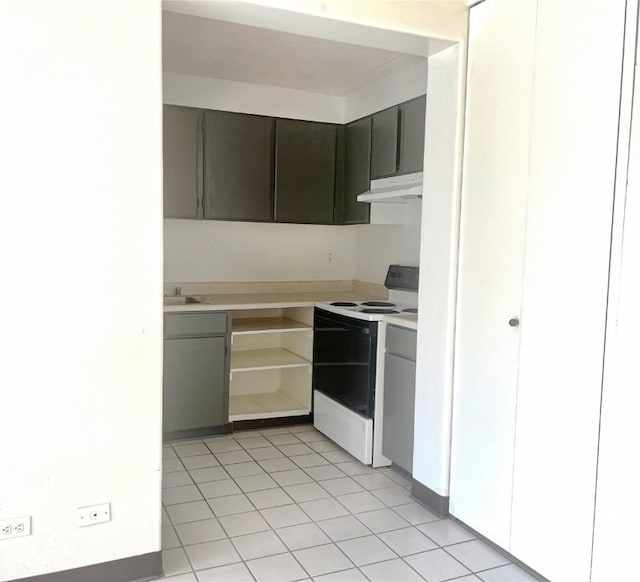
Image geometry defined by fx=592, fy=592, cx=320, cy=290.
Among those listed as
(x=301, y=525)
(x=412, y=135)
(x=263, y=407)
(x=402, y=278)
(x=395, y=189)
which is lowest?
(x=301, y=525)

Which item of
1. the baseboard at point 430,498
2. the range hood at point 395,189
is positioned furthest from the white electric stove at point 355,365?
the range hood at point 395,189

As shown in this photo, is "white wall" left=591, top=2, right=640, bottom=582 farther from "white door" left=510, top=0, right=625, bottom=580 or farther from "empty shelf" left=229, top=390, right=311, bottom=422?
"empty shelf" left=229, top=390, right=311, bottom=422

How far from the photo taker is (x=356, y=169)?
4172 millimetres

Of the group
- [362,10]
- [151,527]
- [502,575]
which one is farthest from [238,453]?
[362,10]

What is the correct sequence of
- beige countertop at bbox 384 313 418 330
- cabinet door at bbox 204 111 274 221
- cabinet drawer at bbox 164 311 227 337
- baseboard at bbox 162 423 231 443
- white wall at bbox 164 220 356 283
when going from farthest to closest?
white wall at bbox 164 220 356 283
cabinet door at bbox 204 111 274 221
baseboard at bbox 162 423 231 443
cabinet drawer at bbox 164 311 227 337
beige countertop at bbox 384 313 418 330

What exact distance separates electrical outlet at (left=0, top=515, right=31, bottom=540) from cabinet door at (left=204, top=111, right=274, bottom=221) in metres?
2.34

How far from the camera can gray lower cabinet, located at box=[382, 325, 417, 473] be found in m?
3.11

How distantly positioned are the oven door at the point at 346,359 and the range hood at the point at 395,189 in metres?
0.75

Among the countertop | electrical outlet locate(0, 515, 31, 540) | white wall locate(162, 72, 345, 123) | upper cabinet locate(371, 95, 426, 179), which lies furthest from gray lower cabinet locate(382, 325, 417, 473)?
white wall locate(162, 72, 345, 123)

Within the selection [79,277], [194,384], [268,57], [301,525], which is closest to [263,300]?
[194,384]

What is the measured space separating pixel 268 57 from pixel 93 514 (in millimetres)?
2687

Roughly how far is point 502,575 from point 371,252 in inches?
105

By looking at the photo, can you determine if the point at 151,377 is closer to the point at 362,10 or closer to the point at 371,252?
the point at 362,10

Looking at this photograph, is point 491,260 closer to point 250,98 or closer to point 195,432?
point 195,432
